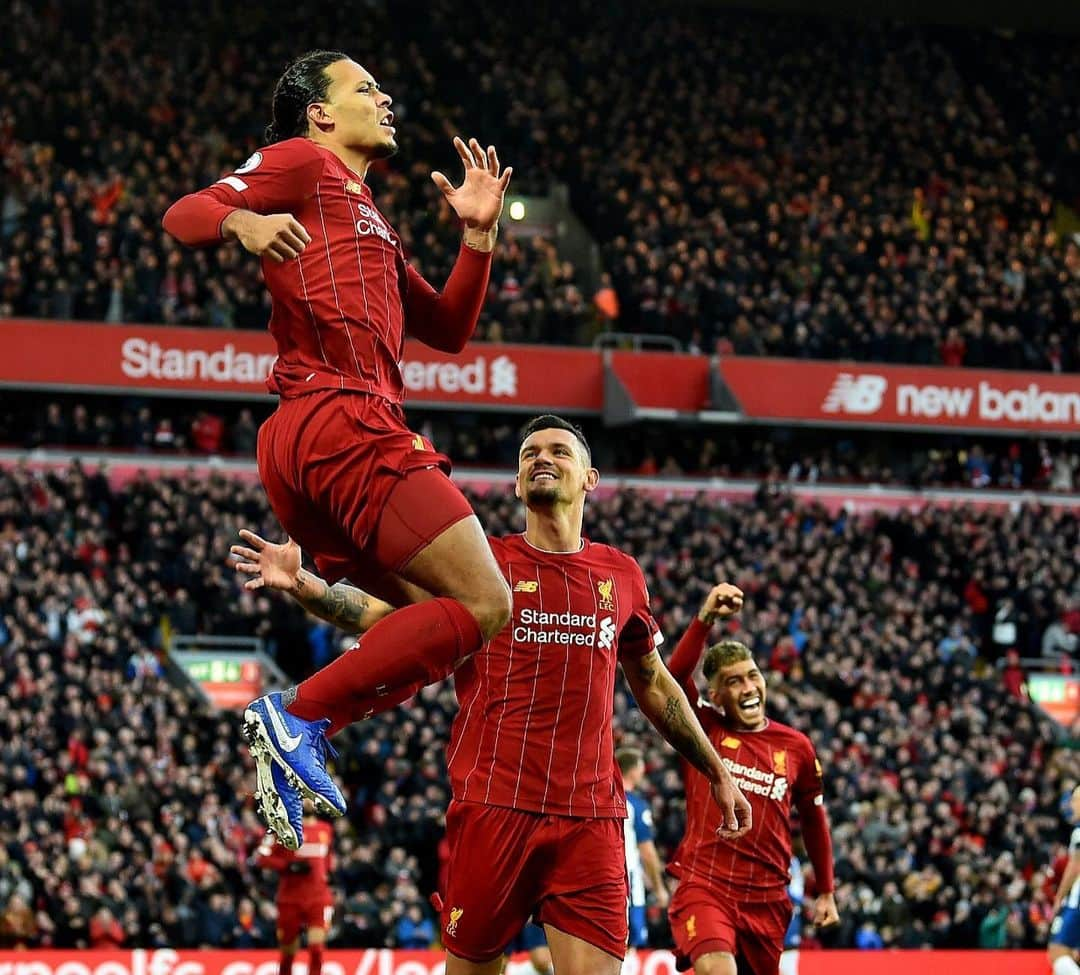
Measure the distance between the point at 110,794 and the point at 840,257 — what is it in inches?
779

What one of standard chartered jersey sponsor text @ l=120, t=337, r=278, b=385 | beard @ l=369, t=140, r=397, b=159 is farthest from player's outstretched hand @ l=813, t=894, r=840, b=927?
standard chartered jersey sponsor text @ l=120, t=337, r=278, b=385

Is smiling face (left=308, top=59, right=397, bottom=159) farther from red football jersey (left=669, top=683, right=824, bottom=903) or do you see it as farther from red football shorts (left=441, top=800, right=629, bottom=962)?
red football jersey (left=669, top=683, right=824, bottom=903)

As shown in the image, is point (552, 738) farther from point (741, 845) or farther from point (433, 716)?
point (433, 716)

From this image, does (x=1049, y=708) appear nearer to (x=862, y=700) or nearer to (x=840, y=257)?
(x=862, y=700)

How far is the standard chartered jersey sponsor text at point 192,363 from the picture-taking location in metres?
30.3

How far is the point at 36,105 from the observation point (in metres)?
31.8

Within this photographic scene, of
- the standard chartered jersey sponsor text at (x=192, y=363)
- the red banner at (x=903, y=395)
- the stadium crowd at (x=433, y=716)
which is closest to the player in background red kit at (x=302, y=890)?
the stadium crowd at (x=433, y=716)

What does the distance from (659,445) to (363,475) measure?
2856 cm

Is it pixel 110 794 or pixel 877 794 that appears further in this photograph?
pixel 877 794

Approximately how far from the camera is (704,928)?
30.0 feet

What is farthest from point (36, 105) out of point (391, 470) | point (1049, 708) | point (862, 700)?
point (391, 470)

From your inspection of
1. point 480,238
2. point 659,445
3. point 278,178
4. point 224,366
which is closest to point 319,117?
point 278,178

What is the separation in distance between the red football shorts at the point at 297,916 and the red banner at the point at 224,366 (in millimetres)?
15059

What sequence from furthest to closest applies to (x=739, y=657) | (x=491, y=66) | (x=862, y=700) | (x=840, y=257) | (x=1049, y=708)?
(x=491, y=66)
(x=840, y=257)
(x=1049, y=708)
(x=862, y=700)
(x=739, y=657)
